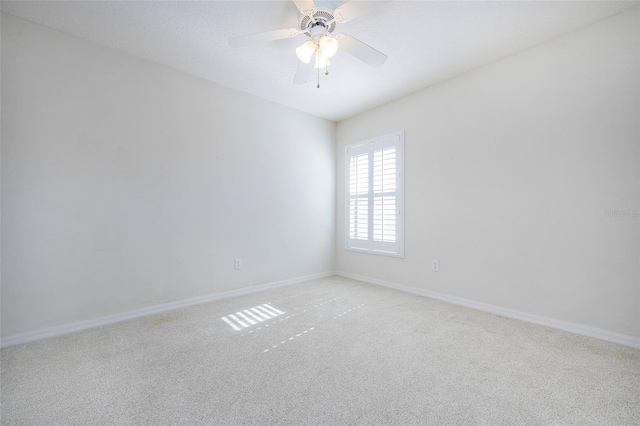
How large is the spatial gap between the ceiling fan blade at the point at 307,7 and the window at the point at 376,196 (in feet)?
Answer: 6.33

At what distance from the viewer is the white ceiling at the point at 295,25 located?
1.99 metres

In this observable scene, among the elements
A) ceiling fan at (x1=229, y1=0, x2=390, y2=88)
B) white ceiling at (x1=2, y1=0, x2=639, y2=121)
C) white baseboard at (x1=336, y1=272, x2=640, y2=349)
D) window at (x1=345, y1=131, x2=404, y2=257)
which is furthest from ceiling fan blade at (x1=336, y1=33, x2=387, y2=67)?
white baseboard at (x1=336, y1=272, x2=640, y2=349)

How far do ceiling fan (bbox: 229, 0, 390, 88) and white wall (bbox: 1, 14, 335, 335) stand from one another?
1.30 m

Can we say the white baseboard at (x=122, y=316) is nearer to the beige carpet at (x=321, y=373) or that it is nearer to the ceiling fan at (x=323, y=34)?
the beige carpet at (x=321, y=373)

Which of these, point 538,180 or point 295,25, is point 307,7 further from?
point 538,180

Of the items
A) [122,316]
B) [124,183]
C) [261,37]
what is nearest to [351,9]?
[261,37]

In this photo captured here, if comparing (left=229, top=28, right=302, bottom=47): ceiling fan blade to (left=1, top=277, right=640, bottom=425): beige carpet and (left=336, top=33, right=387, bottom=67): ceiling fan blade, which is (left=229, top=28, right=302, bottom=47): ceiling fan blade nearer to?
(left=336, top=33, right=387, bottom=67): ceiling fan blade

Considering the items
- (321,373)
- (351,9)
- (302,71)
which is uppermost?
(351,9)

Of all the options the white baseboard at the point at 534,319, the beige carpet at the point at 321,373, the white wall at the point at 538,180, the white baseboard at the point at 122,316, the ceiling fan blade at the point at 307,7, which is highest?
the ceiling fan blade at the point at 307,7

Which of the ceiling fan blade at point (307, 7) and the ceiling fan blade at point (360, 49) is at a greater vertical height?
the ceiling fan blade at point (307, 7)

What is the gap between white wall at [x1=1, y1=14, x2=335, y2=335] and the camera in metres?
2.11

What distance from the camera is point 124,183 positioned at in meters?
2.54

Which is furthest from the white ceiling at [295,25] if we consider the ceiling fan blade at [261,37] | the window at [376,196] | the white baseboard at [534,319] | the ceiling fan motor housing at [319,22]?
the white baseboard at [534,319]

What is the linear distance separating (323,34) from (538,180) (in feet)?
6.97
